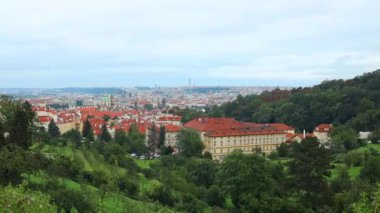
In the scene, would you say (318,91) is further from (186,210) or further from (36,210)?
(36,210)

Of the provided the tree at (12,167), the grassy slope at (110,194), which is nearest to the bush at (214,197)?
the grassy slope at (110,194)

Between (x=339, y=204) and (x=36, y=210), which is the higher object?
(x=36, y=210)

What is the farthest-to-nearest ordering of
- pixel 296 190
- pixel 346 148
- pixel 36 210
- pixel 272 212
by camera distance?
pixel 346 148 < pixel 296 190 < pixel 272 212 < pixel 36 210

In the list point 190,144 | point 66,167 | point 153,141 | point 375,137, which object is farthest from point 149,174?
point 375,137

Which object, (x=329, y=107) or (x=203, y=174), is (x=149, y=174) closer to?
(x=203, y=174)

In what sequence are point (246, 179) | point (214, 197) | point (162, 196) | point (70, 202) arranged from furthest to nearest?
point (214, 197), point (246, 179), point (162, 196), point (70, 202)

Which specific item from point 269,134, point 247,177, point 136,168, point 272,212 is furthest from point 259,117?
point 272,212
